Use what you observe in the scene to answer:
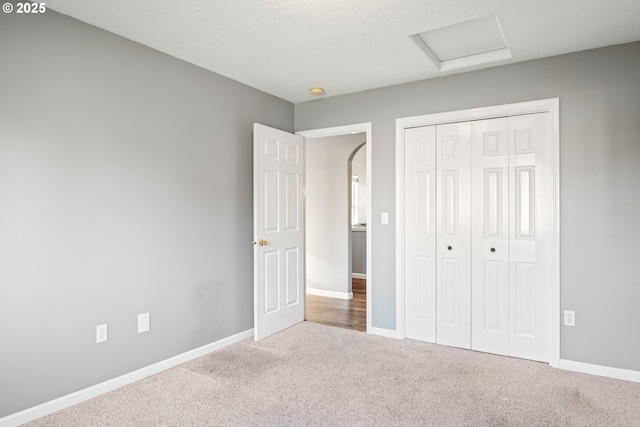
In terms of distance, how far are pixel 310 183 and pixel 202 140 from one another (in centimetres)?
271

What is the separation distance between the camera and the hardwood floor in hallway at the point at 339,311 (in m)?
4.23

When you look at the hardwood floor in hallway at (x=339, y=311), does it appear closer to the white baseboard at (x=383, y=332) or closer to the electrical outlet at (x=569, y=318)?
Result: the white baseboard at (x=383, y=332)

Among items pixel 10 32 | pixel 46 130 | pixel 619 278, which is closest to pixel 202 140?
pixel 46 130

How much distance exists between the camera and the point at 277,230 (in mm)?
3811

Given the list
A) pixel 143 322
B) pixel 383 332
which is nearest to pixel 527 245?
pixel 383 332

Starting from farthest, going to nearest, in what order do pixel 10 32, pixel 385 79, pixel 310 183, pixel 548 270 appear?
pixel 310 183 < pixel 385 79 < pixel 548 270 < pixel 10 32

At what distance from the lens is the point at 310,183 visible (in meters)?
5.83

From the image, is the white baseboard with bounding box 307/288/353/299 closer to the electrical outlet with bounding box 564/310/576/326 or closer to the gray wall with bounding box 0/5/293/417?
the gray wall with bounding box 0/5/293/417

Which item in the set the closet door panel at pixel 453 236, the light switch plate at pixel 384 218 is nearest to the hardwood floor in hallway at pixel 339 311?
the closet door panel at pixel 453 236

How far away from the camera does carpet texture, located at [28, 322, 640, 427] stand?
2229mm

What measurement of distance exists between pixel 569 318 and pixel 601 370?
405mm

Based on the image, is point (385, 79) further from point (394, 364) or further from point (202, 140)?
point (394, 364)

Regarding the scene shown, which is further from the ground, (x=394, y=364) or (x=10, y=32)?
(x=10, y=32)

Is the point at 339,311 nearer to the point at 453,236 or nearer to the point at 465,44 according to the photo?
the point at 453,236
